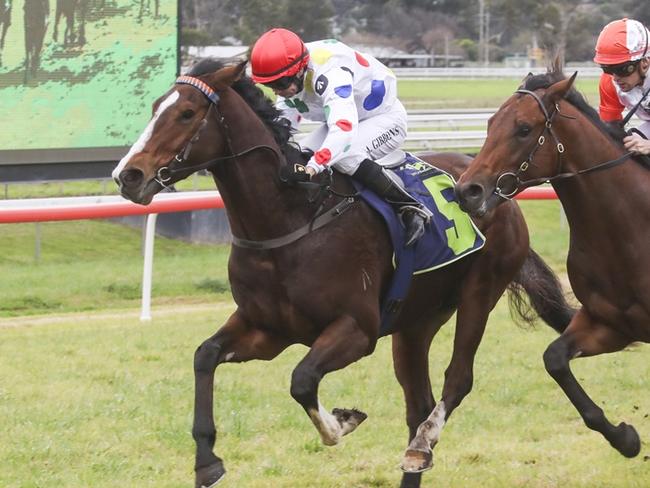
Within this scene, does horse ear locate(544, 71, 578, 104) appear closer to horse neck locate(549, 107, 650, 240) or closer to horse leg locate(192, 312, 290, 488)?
horse neck locate(549, 107, 650, 240)

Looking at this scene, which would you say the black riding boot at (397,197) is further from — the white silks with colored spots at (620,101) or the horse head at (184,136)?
the white silks with colored spots at (620,101)

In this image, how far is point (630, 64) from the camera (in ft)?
16.0

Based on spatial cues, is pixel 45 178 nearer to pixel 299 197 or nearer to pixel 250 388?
pixel 250 388

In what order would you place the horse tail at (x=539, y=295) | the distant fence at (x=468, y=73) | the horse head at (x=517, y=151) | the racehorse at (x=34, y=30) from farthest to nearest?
the distant fence at (x=468, y=73) → the racehorse at (x=34, y=30) → the horse tail at (x=539, y=295) → the horse head at (x=517, y=151)

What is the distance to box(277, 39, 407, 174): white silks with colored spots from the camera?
4.60m

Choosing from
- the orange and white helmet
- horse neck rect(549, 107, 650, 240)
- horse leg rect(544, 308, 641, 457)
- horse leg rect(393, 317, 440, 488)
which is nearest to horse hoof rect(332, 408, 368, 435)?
horse leg rect(393, 317, 440, 488)

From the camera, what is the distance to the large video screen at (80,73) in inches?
436

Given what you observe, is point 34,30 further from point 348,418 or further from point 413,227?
point 348,418

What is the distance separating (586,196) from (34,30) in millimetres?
7479

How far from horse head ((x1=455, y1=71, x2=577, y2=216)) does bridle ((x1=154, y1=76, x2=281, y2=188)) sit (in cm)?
77

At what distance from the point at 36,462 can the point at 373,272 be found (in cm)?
172

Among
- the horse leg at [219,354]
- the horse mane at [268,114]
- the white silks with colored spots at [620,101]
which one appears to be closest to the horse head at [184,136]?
the horse mane at [268,114]

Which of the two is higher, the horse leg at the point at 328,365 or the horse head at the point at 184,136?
the horse head at the point at 184,136

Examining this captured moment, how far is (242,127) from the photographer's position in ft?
15.1
